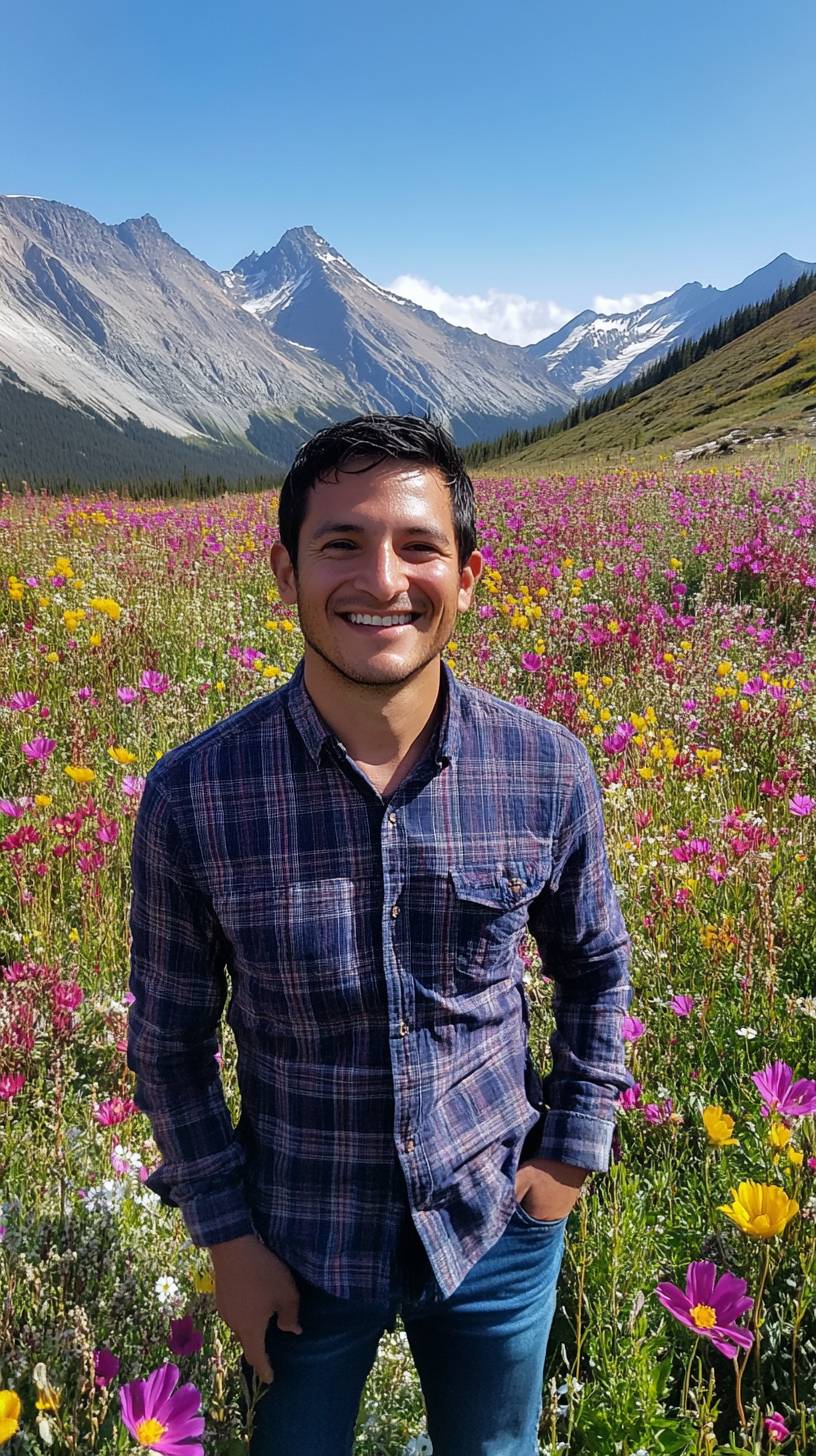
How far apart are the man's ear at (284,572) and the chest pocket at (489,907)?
56 cm

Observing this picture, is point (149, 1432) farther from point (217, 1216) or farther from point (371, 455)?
point (371, 455)

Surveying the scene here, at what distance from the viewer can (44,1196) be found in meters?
1.92

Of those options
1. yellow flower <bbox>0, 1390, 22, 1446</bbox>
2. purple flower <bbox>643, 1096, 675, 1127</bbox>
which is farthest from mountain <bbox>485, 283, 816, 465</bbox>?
yellow flower <bbox>0, 1390, 22, 1446</bbox>

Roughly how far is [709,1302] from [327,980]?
32.4 inches

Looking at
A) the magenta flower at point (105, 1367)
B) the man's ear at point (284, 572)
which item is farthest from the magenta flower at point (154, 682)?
the magenta flower at point (105, 1367)

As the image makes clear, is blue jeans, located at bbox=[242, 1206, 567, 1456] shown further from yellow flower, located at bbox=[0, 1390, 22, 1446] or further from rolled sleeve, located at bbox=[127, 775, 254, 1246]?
yellow flower, located at bbox=[0, 1390, 22, 1446]

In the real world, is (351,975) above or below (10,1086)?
above

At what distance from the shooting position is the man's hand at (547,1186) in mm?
1485

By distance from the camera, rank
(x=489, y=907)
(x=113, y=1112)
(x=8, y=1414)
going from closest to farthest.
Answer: (x=8, y=1414) < (x=489, y=907) < (x=113, y=1112)

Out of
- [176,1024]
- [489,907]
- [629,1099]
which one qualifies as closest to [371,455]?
[489,907]

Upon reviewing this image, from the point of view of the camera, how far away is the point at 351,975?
134cm

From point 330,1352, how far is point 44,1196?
899mm

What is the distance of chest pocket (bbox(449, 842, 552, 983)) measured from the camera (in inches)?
55.1

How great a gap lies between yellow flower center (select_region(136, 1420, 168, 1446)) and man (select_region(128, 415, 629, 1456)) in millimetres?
184
